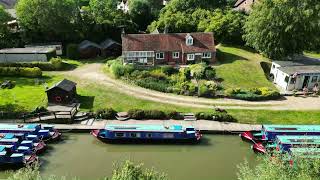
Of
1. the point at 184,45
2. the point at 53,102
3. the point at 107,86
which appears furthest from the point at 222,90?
the point at 53,102

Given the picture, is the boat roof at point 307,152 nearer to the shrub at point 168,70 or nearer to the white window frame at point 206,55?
the shrub at point 168,70


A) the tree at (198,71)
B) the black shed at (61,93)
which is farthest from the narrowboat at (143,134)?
the tree at (198,71)

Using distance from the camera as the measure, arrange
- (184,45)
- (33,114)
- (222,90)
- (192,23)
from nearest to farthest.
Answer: (33,114)
(222,90)
(184,45)
(192,23)

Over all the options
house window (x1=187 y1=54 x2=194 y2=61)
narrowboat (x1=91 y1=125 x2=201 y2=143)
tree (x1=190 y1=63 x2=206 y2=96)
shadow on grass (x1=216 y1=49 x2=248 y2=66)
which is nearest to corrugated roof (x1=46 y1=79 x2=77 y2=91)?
narrowboat (x1=91 y1=125 x2=201 y2=143)

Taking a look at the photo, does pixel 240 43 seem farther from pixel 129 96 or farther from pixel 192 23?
pixel 129 96

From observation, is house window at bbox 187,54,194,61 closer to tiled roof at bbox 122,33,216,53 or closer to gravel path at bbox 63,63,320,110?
tiled roof at bbox 122,33,216,53

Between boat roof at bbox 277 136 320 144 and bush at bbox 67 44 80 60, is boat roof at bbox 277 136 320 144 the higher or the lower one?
the lower one
